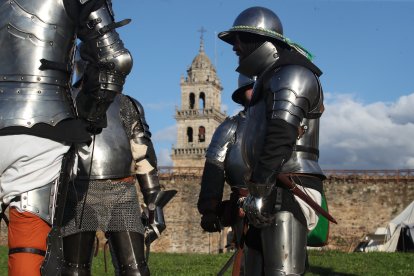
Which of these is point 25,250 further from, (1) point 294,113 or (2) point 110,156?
(2) point 110,156

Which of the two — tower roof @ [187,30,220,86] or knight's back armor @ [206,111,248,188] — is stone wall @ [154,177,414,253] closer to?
knight's back armor @ [206,111,248,188]

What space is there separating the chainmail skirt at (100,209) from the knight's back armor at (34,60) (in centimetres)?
168

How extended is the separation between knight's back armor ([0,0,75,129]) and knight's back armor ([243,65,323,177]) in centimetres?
113

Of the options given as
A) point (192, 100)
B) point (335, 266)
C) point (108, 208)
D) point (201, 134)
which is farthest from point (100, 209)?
point (192, 100)

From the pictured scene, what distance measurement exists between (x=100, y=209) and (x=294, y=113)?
6.94ft

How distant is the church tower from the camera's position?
72438 mm

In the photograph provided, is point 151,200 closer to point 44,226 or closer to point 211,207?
point 211,207

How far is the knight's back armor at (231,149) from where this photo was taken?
5953mm

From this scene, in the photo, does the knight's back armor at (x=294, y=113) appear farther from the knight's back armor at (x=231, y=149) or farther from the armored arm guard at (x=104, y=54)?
the knight's back armor at (x=231, y=149)

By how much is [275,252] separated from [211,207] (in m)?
1.31

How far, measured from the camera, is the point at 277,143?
164 inches

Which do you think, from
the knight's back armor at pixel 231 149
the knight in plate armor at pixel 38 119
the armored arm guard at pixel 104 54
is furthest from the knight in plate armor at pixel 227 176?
the knight in plate armor at pixel 38 119

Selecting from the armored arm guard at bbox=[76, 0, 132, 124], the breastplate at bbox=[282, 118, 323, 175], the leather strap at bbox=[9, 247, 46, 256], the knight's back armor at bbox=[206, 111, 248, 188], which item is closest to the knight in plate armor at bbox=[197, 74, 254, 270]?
the knight's back armor at bbox=[206, 111, 248, 188]

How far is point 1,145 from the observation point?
3.93 m
